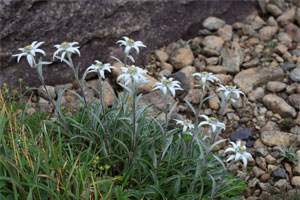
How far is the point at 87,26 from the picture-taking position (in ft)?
15.5

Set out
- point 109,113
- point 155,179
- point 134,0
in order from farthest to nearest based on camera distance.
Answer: point 134,0 → point 109,113 → point 155,179

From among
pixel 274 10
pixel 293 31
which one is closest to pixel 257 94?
pixel 293 31

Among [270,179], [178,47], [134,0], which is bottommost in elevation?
[270,179]

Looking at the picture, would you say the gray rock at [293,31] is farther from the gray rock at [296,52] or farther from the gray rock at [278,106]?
the gray rock at [278,106]

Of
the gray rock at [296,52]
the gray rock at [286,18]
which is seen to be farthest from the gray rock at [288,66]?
the gray rock at [286,18]

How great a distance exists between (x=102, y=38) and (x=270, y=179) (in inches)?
111

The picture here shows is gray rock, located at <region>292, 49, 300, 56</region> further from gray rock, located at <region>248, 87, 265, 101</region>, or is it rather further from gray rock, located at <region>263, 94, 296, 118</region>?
gray rock, located at <region>263, 94, 296, 118</region>

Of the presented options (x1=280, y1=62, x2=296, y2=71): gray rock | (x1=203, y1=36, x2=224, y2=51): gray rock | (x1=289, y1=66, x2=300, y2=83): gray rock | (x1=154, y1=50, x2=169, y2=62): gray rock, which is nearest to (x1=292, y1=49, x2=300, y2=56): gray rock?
(x1=280, y1=62, x2=296, y2=71): gray rock

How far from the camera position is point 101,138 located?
10.2 feet

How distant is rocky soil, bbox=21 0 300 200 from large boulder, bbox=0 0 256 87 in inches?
8.1

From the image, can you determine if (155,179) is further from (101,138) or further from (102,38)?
(102,38)

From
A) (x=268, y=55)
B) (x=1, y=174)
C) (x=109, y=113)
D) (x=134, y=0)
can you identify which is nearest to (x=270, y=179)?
(x=109, y=113)

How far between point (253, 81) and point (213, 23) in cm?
143

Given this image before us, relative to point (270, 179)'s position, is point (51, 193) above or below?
above
